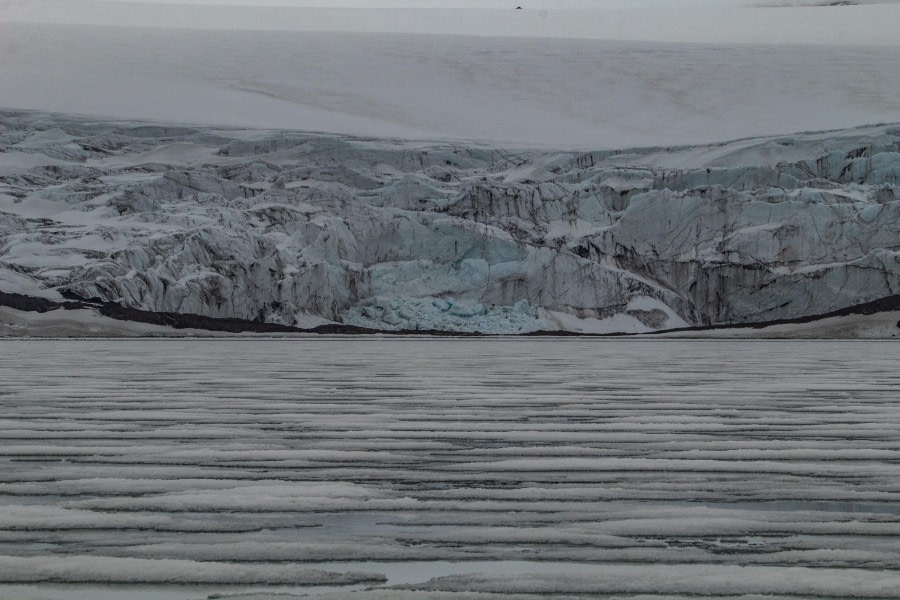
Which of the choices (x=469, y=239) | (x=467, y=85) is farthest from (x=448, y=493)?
(x=467, y=85)

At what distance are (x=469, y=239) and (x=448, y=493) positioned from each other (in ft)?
50.1

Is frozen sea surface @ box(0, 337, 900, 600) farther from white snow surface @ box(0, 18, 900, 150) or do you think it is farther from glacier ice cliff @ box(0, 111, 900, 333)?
white snow surface @ box(0, 18, 900, 150)

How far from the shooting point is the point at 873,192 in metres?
18.7

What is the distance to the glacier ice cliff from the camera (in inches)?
623

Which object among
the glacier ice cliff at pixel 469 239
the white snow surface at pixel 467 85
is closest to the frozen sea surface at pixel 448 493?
the glacier ice cliff at pixel 469 239

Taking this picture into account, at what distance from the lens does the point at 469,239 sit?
17172 millimetres

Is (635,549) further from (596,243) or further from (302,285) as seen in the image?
(596,243)

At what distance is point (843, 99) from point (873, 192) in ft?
45.2

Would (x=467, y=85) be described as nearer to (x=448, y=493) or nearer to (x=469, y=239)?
(x=469, y=239)

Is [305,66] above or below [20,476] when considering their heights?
above

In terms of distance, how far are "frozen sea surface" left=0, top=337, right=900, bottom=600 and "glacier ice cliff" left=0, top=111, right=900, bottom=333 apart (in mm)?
11987

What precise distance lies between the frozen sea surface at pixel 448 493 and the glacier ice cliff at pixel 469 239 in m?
12.0

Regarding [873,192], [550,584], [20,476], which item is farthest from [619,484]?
[873,192]

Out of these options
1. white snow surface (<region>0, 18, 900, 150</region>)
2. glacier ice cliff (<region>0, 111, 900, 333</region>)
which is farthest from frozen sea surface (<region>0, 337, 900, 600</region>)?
white snow surface (<region>0, 18, 900, 150</region>)
